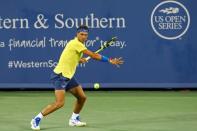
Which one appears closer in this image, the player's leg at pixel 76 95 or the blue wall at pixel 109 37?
the player's leg at pixel 76 95

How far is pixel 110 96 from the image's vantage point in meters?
15.9

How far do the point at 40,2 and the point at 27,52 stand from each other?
1.36 metres

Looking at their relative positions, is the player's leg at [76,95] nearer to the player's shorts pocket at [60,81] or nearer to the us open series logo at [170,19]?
the player's shorts pocket at [60,81]

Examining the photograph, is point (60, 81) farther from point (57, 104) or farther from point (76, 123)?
point (76, 123)

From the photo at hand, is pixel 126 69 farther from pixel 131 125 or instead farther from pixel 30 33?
pixel 131 125

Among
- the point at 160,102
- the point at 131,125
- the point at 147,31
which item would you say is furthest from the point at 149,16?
the point at 131,125

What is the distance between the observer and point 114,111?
1298cm

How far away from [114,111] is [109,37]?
3.97 metres

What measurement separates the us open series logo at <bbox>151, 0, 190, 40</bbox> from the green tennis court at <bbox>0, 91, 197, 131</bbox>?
1625 millimetres

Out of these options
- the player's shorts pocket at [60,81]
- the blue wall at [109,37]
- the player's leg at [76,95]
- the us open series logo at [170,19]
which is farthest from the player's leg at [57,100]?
the us open series logo at [170,19]

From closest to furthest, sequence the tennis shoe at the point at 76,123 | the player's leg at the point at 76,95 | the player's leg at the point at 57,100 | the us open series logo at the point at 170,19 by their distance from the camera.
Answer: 1. the player's leg at the point at 57,100
2. the player's leg at the point at 76,95
3. the tennis shoe at the point at 76,123
4. the us open series logo at the point at 170,19

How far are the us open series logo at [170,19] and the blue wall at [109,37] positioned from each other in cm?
3

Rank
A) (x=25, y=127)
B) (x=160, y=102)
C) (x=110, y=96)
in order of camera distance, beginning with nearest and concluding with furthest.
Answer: (x=25, y=127) < (x=160, y=102) < (x=110, y=96)

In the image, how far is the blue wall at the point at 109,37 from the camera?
16.5m
